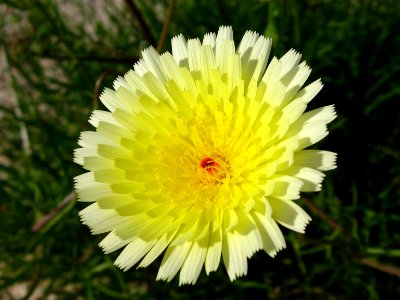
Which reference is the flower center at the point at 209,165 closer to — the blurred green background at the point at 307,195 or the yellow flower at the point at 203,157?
the yellow flower at the point at 203,157

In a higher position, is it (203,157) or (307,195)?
(307,195)

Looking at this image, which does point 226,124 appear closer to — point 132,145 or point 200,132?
point 200,132

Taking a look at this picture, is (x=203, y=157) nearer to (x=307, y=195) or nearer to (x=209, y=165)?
(x=209, y=165)

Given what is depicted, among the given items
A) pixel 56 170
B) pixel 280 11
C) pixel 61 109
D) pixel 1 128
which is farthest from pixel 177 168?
pixel 1 128

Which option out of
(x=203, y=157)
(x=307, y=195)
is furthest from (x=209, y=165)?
(x=307, y=195)

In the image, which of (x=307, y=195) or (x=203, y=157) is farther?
(x=307, y=195)

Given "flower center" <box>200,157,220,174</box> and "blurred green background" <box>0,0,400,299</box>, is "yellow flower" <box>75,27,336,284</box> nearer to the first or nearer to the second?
"flower center" <box>200,157,220,174</box>
